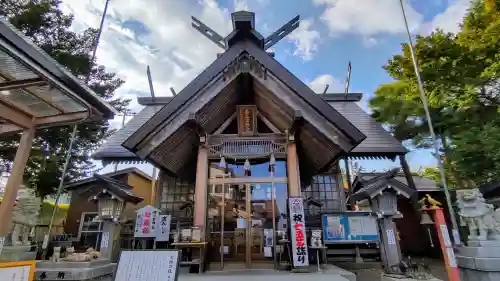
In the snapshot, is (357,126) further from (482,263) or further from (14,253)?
(14,253)

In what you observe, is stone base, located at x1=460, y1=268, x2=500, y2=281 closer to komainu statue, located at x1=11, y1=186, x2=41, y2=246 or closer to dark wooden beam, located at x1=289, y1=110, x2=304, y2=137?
dark wooden beam, located at x1=289, y1=110, x2=304, y2=137

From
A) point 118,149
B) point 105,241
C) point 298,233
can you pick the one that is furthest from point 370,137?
point 118,149

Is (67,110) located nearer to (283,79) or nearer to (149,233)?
(149,233)

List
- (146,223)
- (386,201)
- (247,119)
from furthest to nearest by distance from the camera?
1. (247,119)
2. (146,223)
3. (386,201)

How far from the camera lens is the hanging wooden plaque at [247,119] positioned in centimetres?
781

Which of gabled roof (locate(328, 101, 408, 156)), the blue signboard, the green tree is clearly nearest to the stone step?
the blue signboard

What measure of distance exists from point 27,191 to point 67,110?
88.4 inches

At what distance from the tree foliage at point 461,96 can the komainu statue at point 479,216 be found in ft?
11.5

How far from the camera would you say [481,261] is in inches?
205

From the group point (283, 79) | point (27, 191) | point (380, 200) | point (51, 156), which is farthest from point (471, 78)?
point (51, 156)

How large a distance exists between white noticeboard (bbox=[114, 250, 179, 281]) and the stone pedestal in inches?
245

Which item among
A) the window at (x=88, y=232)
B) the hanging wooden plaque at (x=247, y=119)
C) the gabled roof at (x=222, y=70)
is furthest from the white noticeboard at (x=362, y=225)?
the window at (x=88, y=232)

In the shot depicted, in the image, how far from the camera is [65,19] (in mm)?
13883

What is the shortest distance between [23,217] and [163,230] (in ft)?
11.6
